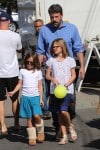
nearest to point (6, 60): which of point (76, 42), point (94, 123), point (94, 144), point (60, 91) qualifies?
point (76, 42)

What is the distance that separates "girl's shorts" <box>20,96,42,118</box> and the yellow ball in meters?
0.50

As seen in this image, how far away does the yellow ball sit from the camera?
7779 millimetres

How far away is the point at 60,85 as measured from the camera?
26.0ft

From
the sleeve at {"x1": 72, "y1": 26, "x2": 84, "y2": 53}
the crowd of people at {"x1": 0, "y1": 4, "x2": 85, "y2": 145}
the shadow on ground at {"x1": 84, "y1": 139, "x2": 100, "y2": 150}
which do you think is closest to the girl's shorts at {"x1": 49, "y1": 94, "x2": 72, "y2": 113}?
the crowd of people at {"x1": 0, "y1": 4, "x2": 85, "y2": 145}

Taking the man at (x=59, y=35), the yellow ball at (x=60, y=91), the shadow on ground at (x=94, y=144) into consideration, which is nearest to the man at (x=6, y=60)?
the man at (x=59, y=35)

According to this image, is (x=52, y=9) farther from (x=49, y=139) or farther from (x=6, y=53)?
(x=49, y=139)

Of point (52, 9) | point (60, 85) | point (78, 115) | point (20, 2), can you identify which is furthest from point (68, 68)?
point (20, 2)

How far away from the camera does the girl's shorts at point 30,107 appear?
827 cm

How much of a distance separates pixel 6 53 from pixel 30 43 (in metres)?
2.27

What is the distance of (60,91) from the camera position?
7.77 metres

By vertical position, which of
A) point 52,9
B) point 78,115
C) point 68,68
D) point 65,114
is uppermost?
point 52,9

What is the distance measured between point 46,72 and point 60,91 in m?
0.59

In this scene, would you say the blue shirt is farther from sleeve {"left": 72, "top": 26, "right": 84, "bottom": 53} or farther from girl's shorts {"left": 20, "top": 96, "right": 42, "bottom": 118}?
girl's shorts {"left": 20, "top": 96, "right": 42, "bottom": 118}

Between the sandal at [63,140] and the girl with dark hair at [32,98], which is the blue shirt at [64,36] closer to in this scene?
the girl with dark hair at [32,98]
